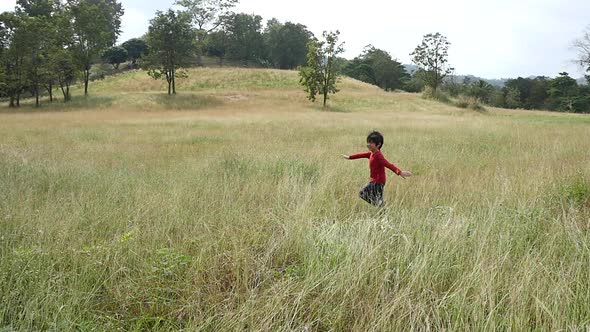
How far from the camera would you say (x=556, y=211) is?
14.6ft

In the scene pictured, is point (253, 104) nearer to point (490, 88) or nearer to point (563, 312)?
point (563, 312)

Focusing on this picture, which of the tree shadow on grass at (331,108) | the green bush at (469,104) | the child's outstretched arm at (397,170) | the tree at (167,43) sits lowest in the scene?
the child's outstretched arm at (397,170)

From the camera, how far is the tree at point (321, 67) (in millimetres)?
41603

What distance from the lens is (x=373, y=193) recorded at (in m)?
5.00

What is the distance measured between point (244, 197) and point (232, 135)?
10955 mm

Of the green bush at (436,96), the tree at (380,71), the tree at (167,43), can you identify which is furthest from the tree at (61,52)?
the tree at (380,71)

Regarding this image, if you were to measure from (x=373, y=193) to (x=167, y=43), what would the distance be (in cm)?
4597

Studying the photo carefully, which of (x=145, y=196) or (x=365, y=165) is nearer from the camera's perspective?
(x=145, y=196)

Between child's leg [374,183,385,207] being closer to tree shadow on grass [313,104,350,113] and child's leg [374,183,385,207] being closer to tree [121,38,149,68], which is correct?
tree shadow on grass [313,104,350,113]

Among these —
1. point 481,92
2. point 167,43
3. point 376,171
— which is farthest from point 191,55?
point 481,92

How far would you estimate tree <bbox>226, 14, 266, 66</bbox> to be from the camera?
8444cm

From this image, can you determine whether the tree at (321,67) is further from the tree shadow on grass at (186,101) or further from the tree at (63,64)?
the tree at (63,64)

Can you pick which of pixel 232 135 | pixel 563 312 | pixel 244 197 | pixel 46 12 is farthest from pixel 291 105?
pixel 46 12

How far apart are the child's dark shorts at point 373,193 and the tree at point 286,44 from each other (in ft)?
282
